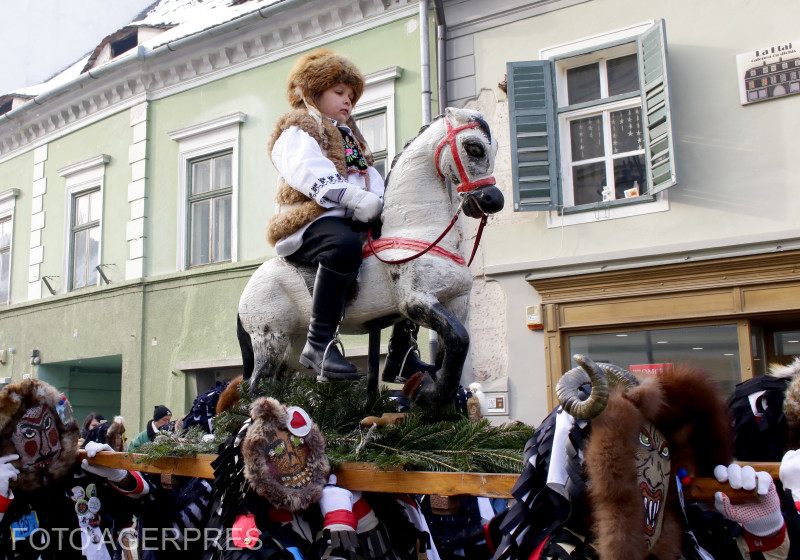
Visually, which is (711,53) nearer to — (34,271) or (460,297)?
(460,297)

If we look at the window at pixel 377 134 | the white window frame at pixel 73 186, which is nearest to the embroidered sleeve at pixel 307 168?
the window at pixel 377 134

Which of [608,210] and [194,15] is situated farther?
[194,15]

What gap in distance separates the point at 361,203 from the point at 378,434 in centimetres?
93

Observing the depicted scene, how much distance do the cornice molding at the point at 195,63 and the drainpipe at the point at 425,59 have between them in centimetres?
26

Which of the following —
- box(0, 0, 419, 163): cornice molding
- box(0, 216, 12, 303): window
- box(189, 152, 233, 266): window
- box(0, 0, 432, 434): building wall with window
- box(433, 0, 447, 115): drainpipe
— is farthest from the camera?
box(0, 216, 12, 303): window

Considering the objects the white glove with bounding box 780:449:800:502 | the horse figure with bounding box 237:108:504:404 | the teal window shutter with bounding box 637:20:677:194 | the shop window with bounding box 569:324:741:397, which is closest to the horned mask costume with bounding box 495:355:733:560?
the white glove with bounding box 780:449:800:502

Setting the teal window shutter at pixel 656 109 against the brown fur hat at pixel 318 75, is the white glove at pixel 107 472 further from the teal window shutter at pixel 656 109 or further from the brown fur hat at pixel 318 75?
the teal window shutter at pixel 656 109

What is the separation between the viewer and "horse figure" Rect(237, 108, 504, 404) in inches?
115

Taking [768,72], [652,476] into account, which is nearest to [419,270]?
[652,476]

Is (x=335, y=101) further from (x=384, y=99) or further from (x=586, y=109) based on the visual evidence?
(x=384, y=99)

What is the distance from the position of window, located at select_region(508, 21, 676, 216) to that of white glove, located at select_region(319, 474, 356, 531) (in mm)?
5345

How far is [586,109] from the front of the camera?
7.61 metres

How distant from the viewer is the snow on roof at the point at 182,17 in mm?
10438

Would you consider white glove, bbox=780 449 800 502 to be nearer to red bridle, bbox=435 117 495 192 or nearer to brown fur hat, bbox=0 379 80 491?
red bridle, bbox=435 117 495 192
